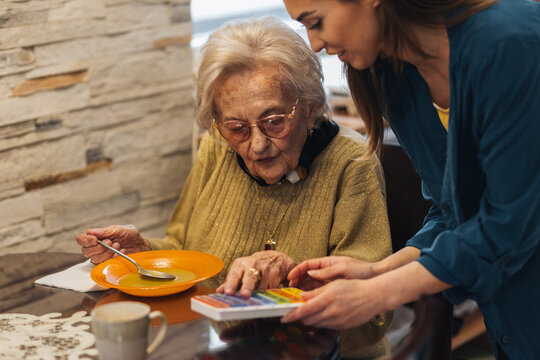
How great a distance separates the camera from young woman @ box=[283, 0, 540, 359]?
1.01 m

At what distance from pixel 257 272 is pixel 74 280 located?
0.46 metres

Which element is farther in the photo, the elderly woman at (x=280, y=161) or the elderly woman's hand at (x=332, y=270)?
the elderly woman at (x=280, y=161)

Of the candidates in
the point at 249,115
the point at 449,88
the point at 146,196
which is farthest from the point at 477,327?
the point at 449,88

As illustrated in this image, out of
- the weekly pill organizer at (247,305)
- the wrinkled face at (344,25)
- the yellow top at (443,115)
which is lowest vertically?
the weekly pill organizer at (247,305)

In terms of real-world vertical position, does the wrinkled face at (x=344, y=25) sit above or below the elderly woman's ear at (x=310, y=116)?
above

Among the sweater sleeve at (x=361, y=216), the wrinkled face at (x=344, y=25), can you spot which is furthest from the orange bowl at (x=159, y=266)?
the wrinkled face at (x=344, y=25)

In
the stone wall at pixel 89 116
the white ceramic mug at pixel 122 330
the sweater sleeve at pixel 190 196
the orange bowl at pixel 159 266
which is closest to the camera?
the white ceramic mug at pixel 122 330

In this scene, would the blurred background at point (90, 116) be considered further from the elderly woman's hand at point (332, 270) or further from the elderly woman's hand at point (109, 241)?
the elderly woman's hand at point (332, 270)

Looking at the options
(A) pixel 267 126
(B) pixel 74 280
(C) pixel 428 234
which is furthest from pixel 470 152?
(B) pixel 74 280

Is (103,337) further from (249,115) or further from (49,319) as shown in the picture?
(249,115)

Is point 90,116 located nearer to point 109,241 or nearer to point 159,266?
point 109,241

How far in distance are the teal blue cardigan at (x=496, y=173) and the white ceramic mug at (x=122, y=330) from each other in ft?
1.55

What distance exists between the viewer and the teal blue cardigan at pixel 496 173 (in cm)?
100

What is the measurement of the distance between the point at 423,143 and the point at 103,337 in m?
0.71
